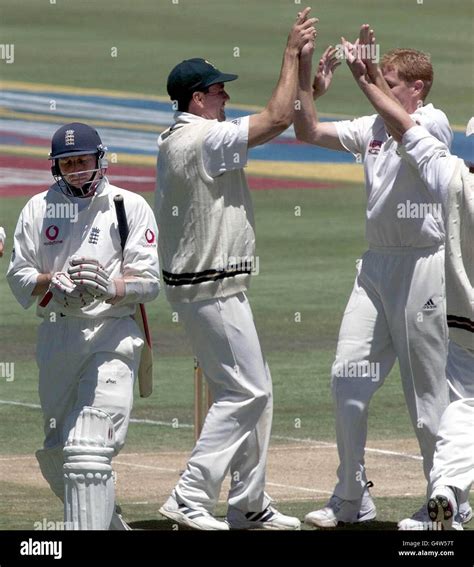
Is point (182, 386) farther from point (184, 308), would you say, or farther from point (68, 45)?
point (68, 45)

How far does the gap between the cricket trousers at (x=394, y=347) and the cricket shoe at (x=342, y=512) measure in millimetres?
51

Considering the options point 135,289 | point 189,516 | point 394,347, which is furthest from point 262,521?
point 135,289

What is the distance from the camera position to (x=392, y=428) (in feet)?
44.4

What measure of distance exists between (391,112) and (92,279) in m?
1.82

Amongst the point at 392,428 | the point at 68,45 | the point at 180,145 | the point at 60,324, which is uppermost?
the point at 68,45

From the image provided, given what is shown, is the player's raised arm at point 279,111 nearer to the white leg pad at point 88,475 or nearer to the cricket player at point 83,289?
the cricket player at point 83,289

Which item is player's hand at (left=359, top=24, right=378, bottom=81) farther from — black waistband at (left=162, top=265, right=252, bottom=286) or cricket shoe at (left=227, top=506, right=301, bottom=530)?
cricket shoe at (left=227, top=506, right=301, bottom=530)

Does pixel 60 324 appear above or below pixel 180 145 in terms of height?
below

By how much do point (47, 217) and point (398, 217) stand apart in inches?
82.2

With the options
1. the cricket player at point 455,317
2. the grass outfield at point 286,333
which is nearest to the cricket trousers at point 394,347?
the cricket player at point 455,317

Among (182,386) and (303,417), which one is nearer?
(303,417)

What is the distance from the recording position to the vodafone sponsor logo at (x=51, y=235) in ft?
30.4
